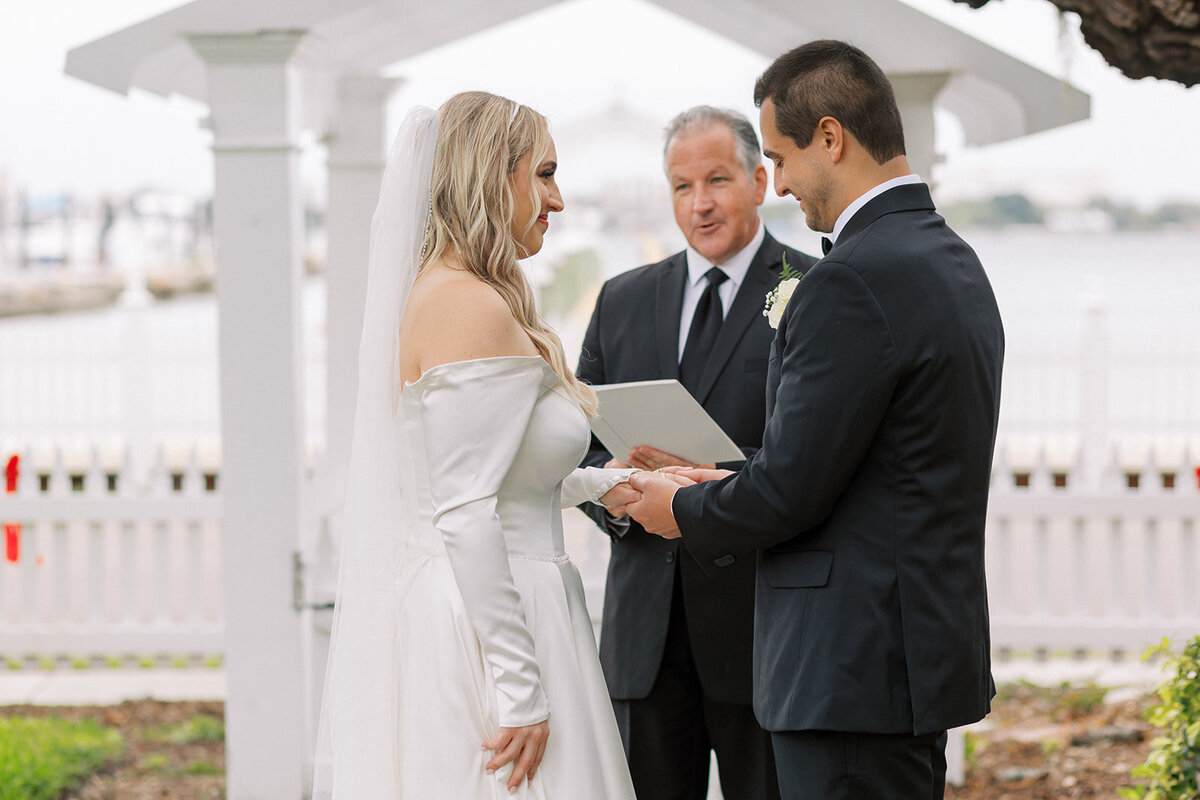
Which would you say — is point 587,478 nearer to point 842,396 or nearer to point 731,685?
point 731,685

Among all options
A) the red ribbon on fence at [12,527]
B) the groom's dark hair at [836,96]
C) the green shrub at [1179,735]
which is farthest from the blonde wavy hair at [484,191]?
the red ribbon on fence at [12,527]

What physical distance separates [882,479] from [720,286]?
1241 millimetres

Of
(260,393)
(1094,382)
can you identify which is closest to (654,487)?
(260,393)

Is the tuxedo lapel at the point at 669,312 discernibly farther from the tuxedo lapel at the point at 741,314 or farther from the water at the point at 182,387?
the water at the point at 182,387

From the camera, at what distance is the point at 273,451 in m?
4.34

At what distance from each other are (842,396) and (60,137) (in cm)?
6129

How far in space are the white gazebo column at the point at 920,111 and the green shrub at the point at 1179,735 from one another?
1.91 meters

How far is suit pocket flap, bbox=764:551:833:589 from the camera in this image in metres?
2.43

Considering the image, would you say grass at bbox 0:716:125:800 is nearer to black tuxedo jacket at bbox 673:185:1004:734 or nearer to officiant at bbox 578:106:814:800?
officiant at bbox 578:106:814:800

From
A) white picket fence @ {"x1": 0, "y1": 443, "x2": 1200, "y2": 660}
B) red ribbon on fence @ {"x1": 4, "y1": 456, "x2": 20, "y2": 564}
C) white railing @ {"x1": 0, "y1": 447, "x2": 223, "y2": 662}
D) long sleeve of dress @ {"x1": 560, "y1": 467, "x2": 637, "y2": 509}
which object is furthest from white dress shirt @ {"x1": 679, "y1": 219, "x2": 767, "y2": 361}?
red ribbon on fence @ {"x1": 4, "y1": 456, "x2": 20, "y2": 564}

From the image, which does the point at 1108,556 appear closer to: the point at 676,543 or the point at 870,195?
the point at 676,543

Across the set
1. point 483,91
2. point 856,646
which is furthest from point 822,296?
point 483,91

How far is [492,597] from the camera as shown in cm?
244

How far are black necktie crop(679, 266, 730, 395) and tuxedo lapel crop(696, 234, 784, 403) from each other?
1.2 inches
